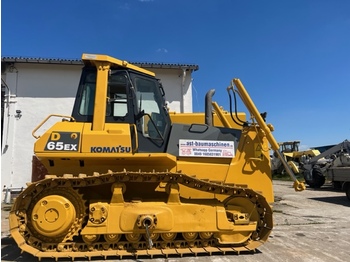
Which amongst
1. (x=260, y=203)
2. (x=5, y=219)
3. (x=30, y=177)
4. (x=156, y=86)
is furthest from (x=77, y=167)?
(x=30, y=177)

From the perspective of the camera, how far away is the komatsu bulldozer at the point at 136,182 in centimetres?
487

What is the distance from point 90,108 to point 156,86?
4.26 ft

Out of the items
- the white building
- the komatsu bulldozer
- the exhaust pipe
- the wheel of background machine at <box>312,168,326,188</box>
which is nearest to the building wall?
the white building

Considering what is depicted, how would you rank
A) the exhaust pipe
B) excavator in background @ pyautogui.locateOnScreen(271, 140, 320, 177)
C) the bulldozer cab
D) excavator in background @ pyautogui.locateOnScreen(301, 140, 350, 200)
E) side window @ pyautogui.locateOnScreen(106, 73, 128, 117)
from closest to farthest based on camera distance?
the bulldozer cab, side window @ pyautogui.locateOnScreen(106, 73, 128, 117), the exhaust pipe, excavator in background @ pyautogui.locateOnScreen(301, 140, 350, 200), excavator in background @ pyautogui.locateOnScreen(271, 140, 320, 177)

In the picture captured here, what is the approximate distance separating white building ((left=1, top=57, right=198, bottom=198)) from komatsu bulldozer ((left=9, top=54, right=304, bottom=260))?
24.9 ft

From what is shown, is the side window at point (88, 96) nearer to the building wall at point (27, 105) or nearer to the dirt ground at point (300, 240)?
the dirt ground at point (300, 240)

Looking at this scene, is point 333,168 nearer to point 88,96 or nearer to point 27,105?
point 88,96

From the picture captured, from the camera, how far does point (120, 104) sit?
5.50 metres

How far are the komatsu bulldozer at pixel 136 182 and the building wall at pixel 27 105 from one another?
7.61 meters

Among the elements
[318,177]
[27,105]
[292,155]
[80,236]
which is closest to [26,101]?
[27,105]

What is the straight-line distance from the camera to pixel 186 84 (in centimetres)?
1327

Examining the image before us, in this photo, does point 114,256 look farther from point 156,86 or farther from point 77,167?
point 156,86

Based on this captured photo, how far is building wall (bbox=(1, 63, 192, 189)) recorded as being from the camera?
12.1m

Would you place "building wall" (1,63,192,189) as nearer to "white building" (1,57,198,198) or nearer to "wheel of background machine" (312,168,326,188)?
"white building" (1,57,198,198)
